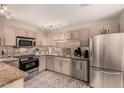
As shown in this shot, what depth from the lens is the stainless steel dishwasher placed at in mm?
2988

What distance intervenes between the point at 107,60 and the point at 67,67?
174 centimetres

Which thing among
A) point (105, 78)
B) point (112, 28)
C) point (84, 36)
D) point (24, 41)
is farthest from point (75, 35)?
Answer: point (24, 41)

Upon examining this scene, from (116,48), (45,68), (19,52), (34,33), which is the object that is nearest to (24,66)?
(19,52)

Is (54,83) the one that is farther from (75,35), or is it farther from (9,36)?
(9,36)

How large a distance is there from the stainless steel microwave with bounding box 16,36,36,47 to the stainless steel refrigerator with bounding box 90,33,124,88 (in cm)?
271

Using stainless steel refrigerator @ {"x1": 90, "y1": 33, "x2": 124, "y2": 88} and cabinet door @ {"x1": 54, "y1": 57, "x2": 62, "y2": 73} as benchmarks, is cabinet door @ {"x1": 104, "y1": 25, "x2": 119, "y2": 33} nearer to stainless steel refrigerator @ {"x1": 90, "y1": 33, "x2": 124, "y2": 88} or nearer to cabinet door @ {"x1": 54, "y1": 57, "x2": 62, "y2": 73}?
stainless steel refrigerator @ {"x1": 90, "y1": 33, "x2": 124, "y2": 88}

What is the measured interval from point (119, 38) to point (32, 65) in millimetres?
3192

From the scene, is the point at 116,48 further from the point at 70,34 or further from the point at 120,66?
the point at 70,34

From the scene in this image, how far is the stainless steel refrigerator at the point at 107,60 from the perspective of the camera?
2162 millimetres

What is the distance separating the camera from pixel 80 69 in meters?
→ 3.15

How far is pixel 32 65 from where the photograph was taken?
3.56 m

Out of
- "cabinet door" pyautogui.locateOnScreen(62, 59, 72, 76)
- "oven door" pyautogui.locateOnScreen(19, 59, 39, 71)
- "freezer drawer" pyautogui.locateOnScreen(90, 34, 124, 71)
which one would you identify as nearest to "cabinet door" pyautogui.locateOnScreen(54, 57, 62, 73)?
"cabinet door" pyautogui.locateOnScreen(62, 59, 72, 76)

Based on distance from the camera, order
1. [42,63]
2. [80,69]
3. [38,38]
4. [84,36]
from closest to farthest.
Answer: [80,69], [84,36], [42,63], [38,38]

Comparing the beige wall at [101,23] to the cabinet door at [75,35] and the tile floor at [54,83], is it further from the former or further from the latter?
the tile floor at [54,83]
